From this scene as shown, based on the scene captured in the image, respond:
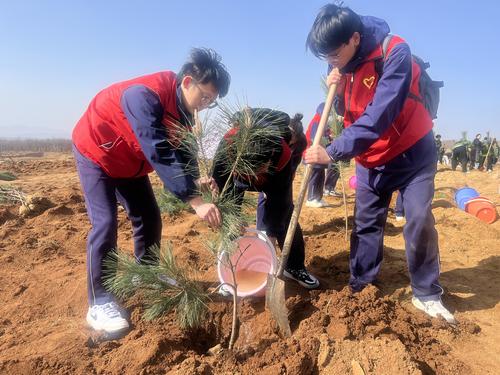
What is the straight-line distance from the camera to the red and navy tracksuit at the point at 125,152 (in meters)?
1.88

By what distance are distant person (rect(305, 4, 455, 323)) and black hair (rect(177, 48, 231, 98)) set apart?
0.54m

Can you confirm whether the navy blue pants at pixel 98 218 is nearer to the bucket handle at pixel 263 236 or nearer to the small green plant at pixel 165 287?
the small green plant at pixel 165 287

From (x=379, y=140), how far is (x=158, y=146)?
1.28m

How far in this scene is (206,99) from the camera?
2.00 metres

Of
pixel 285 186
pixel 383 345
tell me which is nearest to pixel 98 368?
pixel 383 345

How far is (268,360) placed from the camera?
1.80 metres

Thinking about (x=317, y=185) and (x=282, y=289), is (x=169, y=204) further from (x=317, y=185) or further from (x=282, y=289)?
(x=282, y=289)

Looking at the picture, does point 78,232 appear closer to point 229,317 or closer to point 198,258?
point 198,258

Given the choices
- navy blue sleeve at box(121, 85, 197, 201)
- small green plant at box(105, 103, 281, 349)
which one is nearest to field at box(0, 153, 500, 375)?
small green plant at box(105, 103, 281, 349)

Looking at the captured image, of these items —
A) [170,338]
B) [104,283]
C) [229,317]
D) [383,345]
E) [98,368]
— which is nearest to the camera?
[383,345]

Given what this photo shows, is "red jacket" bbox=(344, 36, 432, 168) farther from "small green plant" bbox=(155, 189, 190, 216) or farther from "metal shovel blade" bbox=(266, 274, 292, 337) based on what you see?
"small green plant" bbox=(155, 189, 190, 216)

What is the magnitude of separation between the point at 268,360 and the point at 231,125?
1177 mm

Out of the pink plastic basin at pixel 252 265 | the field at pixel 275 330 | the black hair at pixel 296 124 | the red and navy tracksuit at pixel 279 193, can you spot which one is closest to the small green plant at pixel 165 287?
the field at pixel 275 330

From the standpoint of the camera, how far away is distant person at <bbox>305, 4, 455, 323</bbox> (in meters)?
2.05
